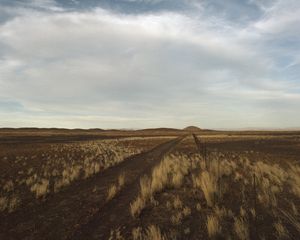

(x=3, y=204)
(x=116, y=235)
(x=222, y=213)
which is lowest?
(x=116, y=235)

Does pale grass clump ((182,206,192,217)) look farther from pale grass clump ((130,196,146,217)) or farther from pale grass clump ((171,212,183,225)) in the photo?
pale grass clump ((130,196,146,217))

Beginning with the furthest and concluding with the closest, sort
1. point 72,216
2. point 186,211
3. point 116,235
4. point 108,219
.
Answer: point 72,216, point 186,211, point 108,219, point 116,235

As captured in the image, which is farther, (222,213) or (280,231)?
(222,213)

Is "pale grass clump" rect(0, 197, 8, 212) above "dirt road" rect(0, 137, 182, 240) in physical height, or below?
above

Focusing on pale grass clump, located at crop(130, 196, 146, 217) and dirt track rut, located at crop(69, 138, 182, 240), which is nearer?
dirt track rut, located at crop(69, 138, 182, 240)

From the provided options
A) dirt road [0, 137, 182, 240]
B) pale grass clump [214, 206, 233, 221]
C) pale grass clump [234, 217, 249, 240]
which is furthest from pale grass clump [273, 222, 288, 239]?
dirt road [0, 137, 182, 240]

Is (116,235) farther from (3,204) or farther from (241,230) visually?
(3,204)

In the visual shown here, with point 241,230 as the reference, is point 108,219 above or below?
below

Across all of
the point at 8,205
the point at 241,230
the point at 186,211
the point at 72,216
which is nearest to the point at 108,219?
the point at 72,216

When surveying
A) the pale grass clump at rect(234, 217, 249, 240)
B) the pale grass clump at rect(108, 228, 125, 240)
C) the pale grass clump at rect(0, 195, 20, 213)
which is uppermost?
the pale grass clump at rect(234, 217, 249, 240)

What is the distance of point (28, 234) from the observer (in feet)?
23.4

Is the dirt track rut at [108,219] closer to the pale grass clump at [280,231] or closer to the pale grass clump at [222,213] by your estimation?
the pale grass clump at [222,213]

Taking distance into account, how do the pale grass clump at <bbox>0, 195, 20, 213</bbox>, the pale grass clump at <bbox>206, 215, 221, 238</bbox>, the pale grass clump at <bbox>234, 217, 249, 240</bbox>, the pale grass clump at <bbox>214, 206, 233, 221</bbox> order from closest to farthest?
1. the pale grass clump at <bbox>234, 217, 249, 240</bbox>
2. the pale grass clump at <bbox>206, 215, 221, 238</bbox>
3. the pale grass clump at <bbox>214, 206, 233, 221</bbox>
4. the pale grass clump at <bbox>0, 195, 20, 213</bbox>

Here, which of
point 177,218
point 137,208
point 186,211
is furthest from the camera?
point 137,208
